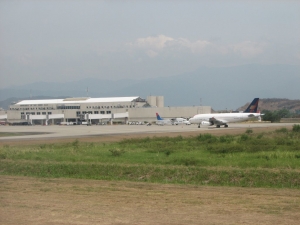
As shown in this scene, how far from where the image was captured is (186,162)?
76.4 ft

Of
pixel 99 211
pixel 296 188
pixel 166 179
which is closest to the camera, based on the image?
pixel 99 211

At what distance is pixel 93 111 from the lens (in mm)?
145000

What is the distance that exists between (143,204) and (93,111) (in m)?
133

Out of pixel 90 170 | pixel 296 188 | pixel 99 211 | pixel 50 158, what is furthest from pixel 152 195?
pixel 50 158

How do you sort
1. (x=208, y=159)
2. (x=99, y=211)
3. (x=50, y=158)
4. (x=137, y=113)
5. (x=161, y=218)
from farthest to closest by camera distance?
1. (x=137, y=113)
2. (x=50, y=158)
3. (x=208, y=159)
4. (x=99, y=211)
5. (x=161, y=218)

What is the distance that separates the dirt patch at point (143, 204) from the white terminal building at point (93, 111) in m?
111

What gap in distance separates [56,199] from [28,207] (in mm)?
1549

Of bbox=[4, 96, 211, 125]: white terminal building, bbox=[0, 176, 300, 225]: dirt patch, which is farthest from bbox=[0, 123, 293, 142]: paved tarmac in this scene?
bbox=[4, 96, 211, 125]: white terminal building

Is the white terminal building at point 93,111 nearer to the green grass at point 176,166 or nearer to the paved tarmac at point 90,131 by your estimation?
the paved tarmac at point 90,131

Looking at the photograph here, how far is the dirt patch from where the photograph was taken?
11.5 m

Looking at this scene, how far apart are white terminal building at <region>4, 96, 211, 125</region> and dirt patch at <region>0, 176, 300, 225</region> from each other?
111m

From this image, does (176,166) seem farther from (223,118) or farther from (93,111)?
(93,111)

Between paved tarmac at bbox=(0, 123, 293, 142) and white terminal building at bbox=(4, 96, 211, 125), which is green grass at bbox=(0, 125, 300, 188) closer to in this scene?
paved tarmac at bbox=(0, 123, 293, 142)

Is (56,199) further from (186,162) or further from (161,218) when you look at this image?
(186,162)
